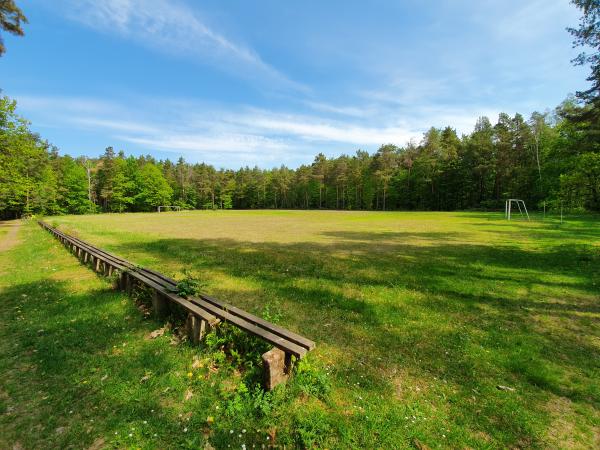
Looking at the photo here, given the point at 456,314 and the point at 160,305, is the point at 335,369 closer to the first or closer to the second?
the point at 456,314

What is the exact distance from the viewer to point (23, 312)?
6039mm

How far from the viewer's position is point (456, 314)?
19.2 ft

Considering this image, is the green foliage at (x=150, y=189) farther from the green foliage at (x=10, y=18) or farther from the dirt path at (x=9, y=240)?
the green foliage at (x=10, y=18)

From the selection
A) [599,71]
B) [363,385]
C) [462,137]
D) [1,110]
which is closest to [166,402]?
[363,385]

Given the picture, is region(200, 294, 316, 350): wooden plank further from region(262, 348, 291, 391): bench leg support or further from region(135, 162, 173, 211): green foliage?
region(135, 162, 173, 211): green foliage

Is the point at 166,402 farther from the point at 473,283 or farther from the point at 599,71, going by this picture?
the point at 599,71

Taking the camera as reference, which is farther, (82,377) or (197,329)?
(197,329)

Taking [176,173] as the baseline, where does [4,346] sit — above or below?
below

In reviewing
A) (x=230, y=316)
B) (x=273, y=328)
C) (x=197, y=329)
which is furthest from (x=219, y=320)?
(x=273, y=328)

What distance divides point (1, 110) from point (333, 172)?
7135 centimetres

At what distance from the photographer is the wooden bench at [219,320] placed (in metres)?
3.33

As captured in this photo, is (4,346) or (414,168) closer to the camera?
(4,346)

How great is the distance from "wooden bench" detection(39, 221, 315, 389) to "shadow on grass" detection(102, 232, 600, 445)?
0.85 metres

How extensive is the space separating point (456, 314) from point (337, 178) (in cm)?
7554
